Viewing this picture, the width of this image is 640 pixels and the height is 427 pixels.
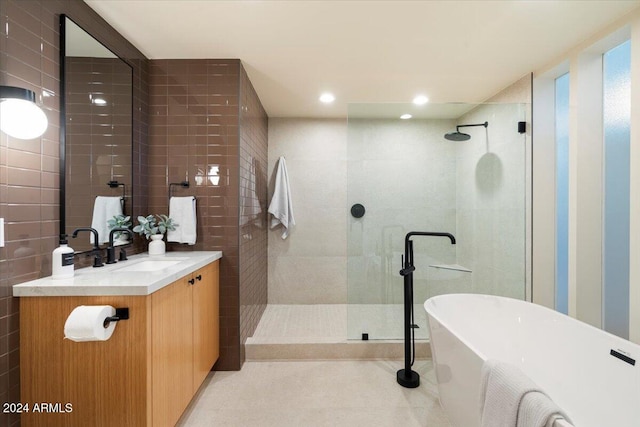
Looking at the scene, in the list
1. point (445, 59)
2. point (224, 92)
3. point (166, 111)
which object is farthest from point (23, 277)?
point (445, 59)

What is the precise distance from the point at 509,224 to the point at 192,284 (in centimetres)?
260

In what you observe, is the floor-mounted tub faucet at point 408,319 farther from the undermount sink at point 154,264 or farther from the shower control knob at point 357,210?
the undermount sink at point 154,264

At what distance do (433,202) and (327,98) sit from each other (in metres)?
1.56

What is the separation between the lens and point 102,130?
1780 mm

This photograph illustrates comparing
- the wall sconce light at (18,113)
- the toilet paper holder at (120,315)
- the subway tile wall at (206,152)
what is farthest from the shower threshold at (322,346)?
the wall sconce light at (18,113)

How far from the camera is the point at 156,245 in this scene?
209 centimetres

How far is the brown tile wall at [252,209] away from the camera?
2.39 m

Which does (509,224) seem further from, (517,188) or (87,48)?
(87,48)

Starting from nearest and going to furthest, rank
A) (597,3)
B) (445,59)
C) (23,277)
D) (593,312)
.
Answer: (23,277) → (597,3) → (593,312) → (445,59)

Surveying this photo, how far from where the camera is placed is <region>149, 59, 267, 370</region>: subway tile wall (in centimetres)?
226

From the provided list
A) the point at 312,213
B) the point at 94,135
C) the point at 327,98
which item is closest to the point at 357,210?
the point at 312,213

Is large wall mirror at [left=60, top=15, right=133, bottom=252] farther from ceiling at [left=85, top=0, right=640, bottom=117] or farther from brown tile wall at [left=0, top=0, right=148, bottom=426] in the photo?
ceiling at [left=85, top=0, right=640, bottom=117]

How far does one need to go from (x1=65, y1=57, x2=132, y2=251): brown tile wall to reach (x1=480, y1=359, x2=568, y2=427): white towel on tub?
2.13m

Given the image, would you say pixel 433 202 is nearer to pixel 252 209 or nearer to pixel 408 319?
pixel 408 319
